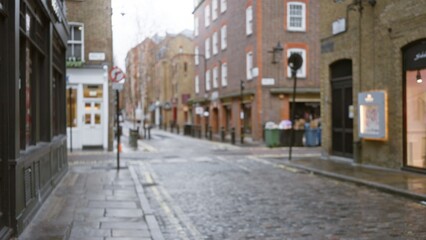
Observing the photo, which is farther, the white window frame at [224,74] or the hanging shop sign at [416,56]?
the white window frame at [224,74]

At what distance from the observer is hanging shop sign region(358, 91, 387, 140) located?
1509 cm

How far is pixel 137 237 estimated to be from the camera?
7.38 meters

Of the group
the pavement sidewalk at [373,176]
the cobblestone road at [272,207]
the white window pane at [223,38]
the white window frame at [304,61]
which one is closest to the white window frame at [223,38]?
the white window pane at [223,38]

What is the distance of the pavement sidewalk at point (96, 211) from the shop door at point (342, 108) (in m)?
7.34

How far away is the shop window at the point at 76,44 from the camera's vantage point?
1766 cm

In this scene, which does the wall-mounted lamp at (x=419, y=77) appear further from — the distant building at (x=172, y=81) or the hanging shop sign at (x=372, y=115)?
the distant building at (x=172, y=81)

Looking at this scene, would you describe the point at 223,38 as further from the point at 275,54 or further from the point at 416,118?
the point at 416,118

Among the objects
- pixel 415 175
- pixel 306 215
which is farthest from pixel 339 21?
pixel 306 215

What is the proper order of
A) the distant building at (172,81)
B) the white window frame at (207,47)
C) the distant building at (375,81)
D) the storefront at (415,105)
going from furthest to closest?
1. the distant building at (172,81)
2. the white window frame at (207,47)
3. the distant building at (375,81)
4. the storefront at (415,105)

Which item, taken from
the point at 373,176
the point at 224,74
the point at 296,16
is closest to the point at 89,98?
the point at 296,16

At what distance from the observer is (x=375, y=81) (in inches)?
619

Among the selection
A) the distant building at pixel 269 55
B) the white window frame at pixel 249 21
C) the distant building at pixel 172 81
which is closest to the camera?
the white window frame at pixel 249 21

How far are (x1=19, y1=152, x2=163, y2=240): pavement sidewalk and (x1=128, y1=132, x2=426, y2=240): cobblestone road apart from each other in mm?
334

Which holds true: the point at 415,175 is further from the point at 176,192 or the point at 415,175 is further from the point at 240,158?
the point at 240,158
